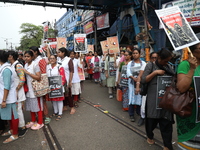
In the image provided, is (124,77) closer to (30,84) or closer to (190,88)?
(30,84)

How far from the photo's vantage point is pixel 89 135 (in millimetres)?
3330

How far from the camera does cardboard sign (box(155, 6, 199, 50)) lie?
69.7 inches

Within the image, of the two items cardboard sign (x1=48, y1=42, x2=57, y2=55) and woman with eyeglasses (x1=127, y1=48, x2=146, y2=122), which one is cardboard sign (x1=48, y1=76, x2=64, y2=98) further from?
cardboard sign (x1=48, y1=42, x2=57, y2=55)

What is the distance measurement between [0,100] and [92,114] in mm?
2406

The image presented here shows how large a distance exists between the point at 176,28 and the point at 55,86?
3129 millimetres

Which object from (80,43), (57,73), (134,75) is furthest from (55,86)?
(80,43)

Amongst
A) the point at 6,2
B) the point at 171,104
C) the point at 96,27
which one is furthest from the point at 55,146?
the point at 96,27

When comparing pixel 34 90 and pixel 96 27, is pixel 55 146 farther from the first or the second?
pixel 96 27

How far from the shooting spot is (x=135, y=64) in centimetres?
388

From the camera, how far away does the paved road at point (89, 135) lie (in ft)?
9.64

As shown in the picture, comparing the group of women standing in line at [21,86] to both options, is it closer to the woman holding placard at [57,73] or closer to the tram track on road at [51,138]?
the woman holding placard at [57,73]

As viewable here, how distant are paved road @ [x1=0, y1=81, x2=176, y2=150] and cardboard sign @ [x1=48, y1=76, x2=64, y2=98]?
0.73 metres

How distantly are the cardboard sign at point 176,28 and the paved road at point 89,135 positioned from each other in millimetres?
1959

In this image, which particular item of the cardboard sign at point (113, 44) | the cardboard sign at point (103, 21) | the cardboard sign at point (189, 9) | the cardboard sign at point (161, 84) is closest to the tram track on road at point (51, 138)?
the cardboard sign at point (161, 84)
